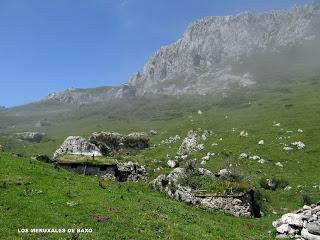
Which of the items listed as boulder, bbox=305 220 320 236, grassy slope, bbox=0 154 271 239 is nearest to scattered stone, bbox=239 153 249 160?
grassy slope, bbox=0 154 271 239

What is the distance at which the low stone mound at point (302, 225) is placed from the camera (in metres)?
29.1

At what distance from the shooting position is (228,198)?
42.8 m

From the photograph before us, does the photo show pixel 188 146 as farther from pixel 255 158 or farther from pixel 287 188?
pixel 287 188

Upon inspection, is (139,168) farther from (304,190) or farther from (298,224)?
(298,224)

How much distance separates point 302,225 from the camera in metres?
30.9

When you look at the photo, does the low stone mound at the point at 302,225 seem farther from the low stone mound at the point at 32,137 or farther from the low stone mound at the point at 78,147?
the low stone mound at the point at 32,137

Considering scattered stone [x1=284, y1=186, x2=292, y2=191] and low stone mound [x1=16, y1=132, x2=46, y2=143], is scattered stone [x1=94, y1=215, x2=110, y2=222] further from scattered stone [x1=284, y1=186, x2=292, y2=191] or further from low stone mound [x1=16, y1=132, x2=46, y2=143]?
low stone mound [x1=16, y1=132, x2=46, y2=143]

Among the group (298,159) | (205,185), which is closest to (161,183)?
(205,185)

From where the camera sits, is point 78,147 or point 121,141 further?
point 121,141

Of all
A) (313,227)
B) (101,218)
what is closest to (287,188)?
(313,227)

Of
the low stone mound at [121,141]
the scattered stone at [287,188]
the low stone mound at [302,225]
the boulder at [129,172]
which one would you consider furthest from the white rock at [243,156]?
the low stone mound at [302,225]

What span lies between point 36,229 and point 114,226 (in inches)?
189

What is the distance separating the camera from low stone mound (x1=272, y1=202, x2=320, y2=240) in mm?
29141

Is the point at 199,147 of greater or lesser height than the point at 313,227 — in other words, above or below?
above
